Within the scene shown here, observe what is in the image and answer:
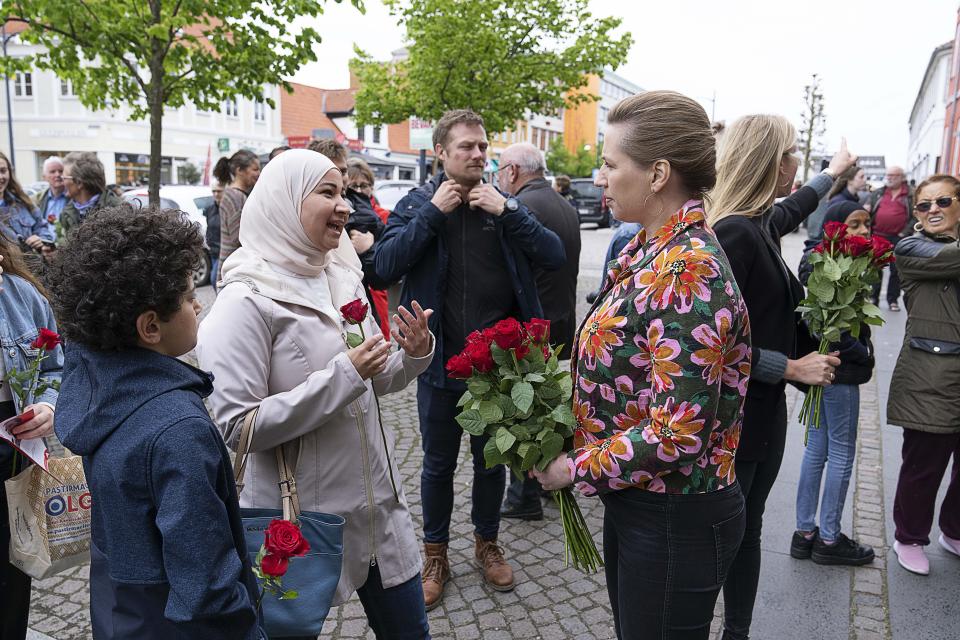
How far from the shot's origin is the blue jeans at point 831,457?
378cm

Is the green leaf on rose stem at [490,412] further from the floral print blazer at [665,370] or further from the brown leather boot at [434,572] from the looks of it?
the brown leather boot at [434,572]

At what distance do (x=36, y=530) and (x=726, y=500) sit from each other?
2.08 meters

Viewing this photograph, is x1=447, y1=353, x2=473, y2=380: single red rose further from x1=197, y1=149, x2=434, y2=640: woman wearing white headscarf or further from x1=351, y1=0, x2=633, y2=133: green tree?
x1=351, y1=0, x2=633, y2=133: green tree

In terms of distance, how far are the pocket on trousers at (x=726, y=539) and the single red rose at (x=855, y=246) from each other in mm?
1798

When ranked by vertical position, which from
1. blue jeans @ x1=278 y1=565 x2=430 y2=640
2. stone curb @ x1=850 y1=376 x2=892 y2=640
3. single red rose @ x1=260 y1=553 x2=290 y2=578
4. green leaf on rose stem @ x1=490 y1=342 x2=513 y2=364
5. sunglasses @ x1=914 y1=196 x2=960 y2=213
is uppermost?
sunglasses @ x1=914 y1=196 x2=960 y2=213

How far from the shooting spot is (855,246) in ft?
10.6

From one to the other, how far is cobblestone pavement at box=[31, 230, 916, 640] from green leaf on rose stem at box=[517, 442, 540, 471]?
1.63 metres

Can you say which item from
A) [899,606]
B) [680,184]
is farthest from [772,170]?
[899,606]

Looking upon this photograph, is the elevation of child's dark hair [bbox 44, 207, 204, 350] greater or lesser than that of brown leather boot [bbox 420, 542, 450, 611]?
greater

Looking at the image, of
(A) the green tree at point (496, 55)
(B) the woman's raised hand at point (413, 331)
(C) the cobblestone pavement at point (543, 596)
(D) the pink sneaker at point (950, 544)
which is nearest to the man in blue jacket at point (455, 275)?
(C) the cobblestone pavement at point (543, 596)

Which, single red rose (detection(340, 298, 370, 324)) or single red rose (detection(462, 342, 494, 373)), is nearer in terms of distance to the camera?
single red rose (detection(462, 342, 494, 373))

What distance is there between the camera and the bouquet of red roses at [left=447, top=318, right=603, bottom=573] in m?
1.93

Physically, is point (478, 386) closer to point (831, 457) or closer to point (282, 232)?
point (282, 232)

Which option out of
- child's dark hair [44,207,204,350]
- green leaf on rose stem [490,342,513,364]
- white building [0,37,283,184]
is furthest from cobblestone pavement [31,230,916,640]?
white building [0,37,283,184]
